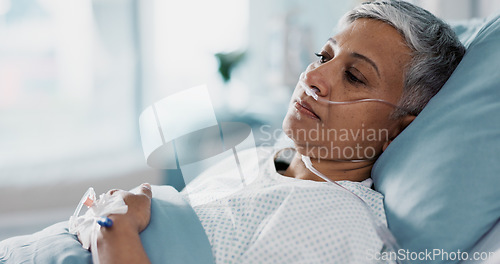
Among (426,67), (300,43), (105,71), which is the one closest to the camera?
(426,67)

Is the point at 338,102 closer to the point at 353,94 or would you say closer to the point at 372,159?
the point at 353,94

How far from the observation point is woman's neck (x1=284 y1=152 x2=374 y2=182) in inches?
46.1

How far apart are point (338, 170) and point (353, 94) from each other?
8.3 inches

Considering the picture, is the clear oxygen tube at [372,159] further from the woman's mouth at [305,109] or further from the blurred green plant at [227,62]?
the blurred green plant at [227,62]

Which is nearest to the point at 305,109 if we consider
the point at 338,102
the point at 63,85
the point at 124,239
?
the point at 338,102

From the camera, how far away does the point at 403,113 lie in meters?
1.14

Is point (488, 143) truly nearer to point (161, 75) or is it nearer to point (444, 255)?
point (444, 255)

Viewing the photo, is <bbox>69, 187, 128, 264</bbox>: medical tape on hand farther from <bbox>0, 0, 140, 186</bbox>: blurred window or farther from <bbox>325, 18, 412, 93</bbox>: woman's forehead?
<bbox>0, 0, 140, 186</bbox>: blurred window

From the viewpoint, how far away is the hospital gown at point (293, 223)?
0.89 meters

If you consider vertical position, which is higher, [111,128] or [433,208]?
[433,208]

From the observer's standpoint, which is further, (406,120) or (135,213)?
(406,120)

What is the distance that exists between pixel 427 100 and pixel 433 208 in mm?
338

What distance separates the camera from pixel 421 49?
1.09 m

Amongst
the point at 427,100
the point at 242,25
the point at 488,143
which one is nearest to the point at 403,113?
the point at 427,100
